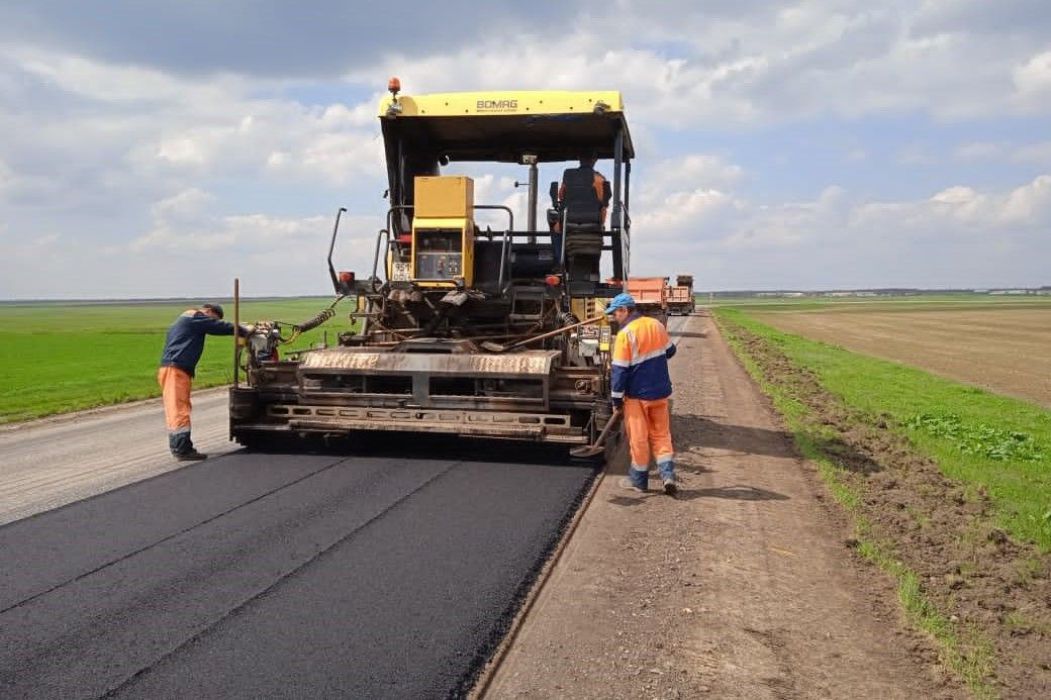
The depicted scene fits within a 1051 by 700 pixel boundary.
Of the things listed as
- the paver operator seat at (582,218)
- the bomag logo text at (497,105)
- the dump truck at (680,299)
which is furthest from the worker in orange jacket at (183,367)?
the dump truck at (680,299)

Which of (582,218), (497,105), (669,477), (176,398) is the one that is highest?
(497,105)

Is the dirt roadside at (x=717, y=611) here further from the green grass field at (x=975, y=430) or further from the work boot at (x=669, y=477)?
the green grass field at (x=975, y=430)

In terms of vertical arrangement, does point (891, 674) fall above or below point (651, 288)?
below

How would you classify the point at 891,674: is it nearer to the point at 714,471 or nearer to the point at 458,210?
the point at 714,471

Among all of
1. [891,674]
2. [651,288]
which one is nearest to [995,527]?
[891,674]

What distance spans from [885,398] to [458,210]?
27.9ft

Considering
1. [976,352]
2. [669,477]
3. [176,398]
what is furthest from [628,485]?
[976,352]

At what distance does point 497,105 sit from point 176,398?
3.91 meters

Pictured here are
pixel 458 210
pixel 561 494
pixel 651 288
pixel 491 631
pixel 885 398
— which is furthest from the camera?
pixel 651 288

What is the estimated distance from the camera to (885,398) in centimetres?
1355

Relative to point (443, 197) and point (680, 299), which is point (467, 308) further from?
point (680, 299)

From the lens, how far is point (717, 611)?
399 cm

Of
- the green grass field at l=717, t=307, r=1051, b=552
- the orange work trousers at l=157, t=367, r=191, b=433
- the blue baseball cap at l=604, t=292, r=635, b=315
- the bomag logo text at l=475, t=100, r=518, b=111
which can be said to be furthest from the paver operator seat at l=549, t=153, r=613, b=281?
the green grass field at l=717, t=307, r=1051, b=552

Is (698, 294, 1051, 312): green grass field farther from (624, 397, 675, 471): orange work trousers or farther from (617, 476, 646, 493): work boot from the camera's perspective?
(624, 397, 675, 471): orange work trousers
